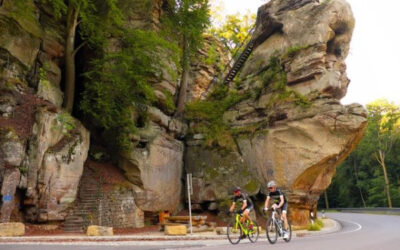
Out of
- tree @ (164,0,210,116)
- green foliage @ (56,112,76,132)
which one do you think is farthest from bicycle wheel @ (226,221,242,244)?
tree @ (164,0,210,116)

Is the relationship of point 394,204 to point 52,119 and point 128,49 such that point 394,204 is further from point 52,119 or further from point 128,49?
point 52,119

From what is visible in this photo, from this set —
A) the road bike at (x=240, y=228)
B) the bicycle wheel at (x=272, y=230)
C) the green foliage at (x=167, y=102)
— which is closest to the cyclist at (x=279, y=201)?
the bicycle wheel at (x=272, y=230)

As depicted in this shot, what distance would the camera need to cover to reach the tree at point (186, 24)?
78.2 ft

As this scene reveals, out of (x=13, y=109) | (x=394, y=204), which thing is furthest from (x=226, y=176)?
(x=394, y=204)

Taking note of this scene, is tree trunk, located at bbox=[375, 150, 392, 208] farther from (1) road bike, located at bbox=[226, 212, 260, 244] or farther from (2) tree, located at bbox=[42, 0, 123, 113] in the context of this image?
(1) road bike, located at bbox=[226, 212, 260, 244]

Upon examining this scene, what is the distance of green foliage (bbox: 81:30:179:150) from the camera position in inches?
730

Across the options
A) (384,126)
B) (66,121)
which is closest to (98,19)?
(66,121)

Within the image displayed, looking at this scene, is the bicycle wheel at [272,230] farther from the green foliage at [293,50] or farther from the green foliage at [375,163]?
the green foliage at [375,163]

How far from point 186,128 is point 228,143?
341 cm

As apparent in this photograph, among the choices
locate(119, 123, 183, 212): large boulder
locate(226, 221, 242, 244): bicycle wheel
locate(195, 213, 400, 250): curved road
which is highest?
locate(119, 123, 183, 212): large boulder

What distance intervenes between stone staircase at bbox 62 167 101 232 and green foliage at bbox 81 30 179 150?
2.39m

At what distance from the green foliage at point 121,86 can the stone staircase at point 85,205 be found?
2.39 meters

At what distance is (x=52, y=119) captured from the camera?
16.6 metres

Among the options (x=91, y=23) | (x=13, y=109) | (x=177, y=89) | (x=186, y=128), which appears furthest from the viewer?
(x=177, y=89)
